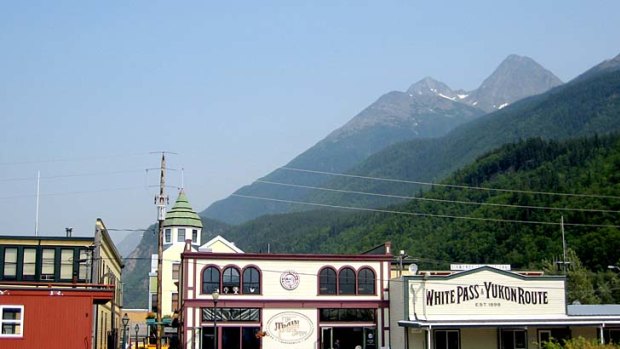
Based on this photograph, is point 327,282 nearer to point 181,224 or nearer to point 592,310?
point 592,310

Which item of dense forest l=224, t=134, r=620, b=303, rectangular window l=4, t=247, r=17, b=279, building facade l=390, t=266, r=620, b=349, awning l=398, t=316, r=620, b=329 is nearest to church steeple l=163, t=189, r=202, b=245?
dense forest l=224, t=134, r=620, b=303

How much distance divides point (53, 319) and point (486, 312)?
26.3 metres

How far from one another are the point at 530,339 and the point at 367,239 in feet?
388

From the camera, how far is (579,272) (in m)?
81.2

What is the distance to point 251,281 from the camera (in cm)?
5638

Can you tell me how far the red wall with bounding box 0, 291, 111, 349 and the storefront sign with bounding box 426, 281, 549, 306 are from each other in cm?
2105

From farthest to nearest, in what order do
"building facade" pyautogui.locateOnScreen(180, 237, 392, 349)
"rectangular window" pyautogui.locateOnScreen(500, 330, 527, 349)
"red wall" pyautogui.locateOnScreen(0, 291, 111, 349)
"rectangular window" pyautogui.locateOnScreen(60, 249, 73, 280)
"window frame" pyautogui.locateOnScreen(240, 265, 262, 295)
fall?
"rectangular window" pyautogui.locateOnScreen(60, 249, 73, 280) → "window frame" pyautogui.locateOnScreen(240, 265, 262, 295) → "building facade" pyautogui.locateOnScreen(180, 237, 392, 349) → "rectangular window" pyautogui.locateOnScreen(500, 330, 527, 349) → "red wall" pyautogui.locateOnScreen(0, 291, 111, 349)

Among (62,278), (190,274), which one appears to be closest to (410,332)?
(190,274)

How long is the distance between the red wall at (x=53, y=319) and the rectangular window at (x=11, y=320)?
0.19 m

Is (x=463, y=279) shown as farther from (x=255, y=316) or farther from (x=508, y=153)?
(x=508, y=153)

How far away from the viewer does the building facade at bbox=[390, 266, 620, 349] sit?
53562mm

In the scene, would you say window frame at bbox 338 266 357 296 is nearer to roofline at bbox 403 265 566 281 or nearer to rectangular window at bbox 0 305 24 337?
roofline at bbox 403 265 566 281

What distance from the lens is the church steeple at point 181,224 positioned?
96.4m

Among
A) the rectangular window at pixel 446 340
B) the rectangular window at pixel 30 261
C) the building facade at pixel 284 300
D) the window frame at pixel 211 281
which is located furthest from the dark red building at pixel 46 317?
the rectangular window at pixel 446 340
